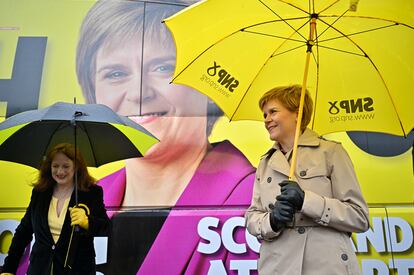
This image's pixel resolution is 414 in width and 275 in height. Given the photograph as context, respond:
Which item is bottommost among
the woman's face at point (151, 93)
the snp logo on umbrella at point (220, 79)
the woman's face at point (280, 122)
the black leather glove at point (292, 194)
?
the black leather glove at point (292, 194)

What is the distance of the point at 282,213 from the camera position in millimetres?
1596

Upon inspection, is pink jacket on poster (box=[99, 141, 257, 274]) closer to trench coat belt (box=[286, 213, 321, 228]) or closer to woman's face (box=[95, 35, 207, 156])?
woman's face (box=[95, 35, 207, 156])

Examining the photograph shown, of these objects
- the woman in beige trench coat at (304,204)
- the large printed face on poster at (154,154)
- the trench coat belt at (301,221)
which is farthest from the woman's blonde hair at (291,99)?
the large printed face on poster at (154,154)

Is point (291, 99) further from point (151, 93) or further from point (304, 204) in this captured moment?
point (151, 93)

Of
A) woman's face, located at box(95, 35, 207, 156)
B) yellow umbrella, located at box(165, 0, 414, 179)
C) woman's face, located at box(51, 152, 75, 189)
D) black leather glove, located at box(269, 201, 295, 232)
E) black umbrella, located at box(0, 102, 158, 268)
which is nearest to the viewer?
black leather glove, located at box(269, 201, 295, 232)

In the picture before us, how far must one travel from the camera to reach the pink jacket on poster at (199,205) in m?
2.99

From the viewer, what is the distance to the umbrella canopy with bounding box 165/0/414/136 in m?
1.94

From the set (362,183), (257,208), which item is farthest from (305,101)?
(362,183)

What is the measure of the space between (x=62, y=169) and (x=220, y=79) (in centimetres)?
95

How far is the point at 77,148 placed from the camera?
2.42m

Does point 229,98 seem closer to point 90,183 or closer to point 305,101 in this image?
point 305,101

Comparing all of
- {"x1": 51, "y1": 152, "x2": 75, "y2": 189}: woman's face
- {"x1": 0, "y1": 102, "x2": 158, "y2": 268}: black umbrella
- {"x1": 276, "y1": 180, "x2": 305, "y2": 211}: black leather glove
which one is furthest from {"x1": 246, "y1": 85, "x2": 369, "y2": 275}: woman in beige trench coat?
{"x1": 51, "y1": 152, "x2": 75, "y2": 189}: woman's face

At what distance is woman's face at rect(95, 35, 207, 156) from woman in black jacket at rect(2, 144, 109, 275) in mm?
881

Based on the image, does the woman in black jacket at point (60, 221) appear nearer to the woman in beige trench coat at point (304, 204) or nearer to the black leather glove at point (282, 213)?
the woman in beige trench coat at point (304, 204)
